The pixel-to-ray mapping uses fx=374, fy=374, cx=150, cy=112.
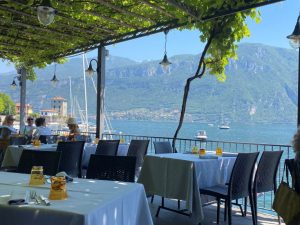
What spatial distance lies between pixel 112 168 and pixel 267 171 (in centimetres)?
220

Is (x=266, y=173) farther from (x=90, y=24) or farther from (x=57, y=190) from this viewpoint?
(x=90, y=24)

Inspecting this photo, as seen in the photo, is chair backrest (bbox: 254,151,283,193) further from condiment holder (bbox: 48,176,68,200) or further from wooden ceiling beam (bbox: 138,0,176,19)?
wooden ceiling beam (bbox: 138,0,176,19)

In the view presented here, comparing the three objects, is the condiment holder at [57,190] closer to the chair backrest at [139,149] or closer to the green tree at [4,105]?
the chair backrest at [139,149]

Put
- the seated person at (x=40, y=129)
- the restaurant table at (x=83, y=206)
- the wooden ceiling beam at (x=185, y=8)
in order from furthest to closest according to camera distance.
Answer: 1. the seated person at (x=40, y=129)
2. the wooden ceiling beam at (x=185, y=8)
3. the restaurant table at (x=83, y=206)

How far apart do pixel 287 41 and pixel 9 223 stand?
3907 millimetres

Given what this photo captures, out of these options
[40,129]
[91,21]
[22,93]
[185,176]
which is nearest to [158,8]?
[91,21]

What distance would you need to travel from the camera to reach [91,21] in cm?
780

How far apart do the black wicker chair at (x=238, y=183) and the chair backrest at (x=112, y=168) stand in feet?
4.35

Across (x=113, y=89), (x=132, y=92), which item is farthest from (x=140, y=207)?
(x=113, y=89)

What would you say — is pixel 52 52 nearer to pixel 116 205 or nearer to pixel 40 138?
pixel 40 138

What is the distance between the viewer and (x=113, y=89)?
8975cm

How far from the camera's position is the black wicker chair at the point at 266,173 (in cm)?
442

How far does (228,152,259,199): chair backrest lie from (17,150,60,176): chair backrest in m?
1.87

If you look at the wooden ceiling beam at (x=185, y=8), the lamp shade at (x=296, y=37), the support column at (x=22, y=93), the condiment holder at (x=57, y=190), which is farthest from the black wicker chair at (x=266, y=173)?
the support column at (x=22, y=93)
